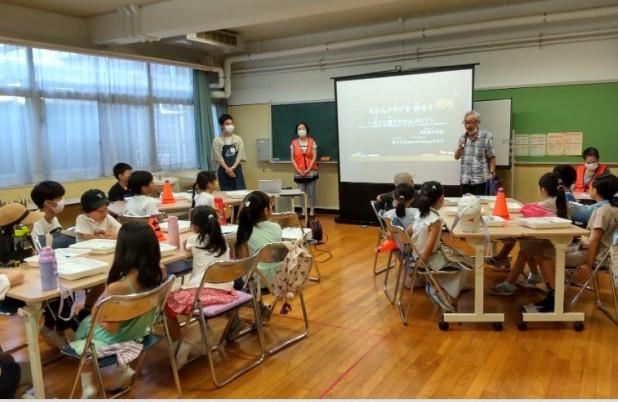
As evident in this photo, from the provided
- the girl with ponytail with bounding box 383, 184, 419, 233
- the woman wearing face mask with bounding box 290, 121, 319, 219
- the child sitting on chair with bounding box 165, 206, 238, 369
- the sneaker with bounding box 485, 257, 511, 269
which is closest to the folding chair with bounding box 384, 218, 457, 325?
the girl with ponytail with bounding box 383, 184, 419, 233

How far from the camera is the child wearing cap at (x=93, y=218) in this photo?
318 cm

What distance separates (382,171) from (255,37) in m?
3.21

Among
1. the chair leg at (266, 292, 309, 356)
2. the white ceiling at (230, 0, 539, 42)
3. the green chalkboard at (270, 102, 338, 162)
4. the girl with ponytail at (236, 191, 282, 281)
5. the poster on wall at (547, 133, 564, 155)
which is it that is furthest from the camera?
the green chalkboard at (270, 102, 338, 162)

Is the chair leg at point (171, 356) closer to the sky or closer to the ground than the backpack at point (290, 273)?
closer to the ground

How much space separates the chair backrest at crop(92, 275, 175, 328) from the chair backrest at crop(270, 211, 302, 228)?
1.90 metres

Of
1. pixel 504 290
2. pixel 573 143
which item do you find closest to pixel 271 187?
pixel 504 290

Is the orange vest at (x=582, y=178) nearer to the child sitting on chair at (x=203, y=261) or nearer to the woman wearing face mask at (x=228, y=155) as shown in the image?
the child sitting on chair at (x=203, y=261)

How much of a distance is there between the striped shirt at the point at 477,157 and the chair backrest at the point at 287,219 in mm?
2381

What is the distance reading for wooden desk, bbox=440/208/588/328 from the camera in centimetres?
305

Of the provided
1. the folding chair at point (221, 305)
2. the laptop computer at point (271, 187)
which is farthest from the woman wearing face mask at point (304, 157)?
the folding chair at point (221, 305)

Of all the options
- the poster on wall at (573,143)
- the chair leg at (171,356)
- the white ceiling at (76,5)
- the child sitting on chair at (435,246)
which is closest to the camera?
the chair leg at (171,356)

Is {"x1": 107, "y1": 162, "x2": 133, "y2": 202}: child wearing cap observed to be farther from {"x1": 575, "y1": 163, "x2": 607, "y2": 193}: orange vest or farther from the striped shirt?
{"x1": 575, "y1": 163, "x2": 607, "y2": 193}: orange vest

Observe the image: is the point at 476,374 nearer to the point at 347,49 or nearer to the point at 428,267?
the point at 428,267

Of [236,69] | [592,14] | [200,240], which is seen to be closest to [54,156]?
[236,69]
